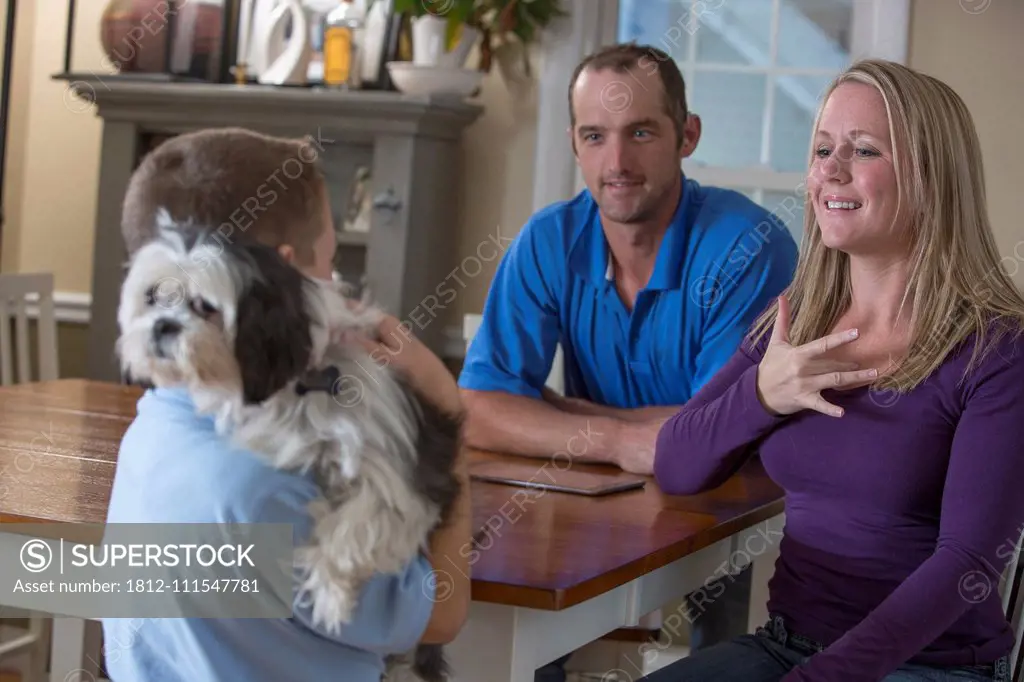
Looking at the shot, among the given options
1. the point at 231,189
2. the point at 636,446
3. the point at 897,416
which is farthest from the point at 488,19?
the point at 231,189

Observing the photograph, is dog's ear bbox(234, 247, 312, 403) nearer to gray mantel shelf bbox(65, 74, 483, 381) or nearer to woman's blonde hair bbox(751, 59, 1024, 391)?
woman's blonde hair bbox(751, 59, 1024, 391)

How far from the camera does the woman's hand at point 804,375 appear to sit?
5.59 feet

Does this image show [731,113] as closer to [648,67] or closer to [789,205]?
[789,205]

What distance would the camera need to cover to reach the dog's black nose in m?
0.92

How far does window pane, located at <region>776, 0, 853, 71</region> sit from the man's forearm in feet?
6.68

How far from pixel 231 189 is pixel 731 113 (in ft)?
10.7

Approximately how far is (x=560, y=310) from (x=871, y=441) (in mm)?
984

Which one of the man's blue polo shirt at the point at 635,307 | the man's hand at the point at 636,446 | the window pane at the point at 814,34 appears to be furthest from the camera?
the window pane at the point at 814,34

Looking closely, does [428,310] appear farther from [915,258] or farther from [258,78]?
[915,258]

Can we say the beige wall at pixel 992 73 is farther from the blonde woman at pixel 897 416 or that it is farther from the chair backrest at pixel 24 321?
the chair backrest at pixel 24 321

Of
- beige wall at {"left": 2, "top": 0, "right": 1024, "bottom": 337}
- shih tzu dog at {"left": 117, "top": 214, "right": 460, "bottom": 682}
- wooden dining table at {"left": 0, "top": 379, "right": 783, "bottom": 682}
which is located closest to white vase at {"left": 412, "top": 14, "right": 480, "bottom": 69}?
beige wall at {"left": 2, "top": 0, "right": 1024, "bottom": 337}

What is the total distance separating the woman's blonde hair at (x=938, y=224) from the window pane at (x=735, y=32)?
7.65 ft

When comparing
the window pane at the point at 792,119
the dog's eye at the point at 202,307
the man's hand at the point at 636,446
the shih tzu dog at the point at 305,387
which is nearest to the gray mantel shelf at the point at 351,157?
the window pane at the point at 792,119

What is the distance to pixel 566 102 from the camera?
13.1 feet
